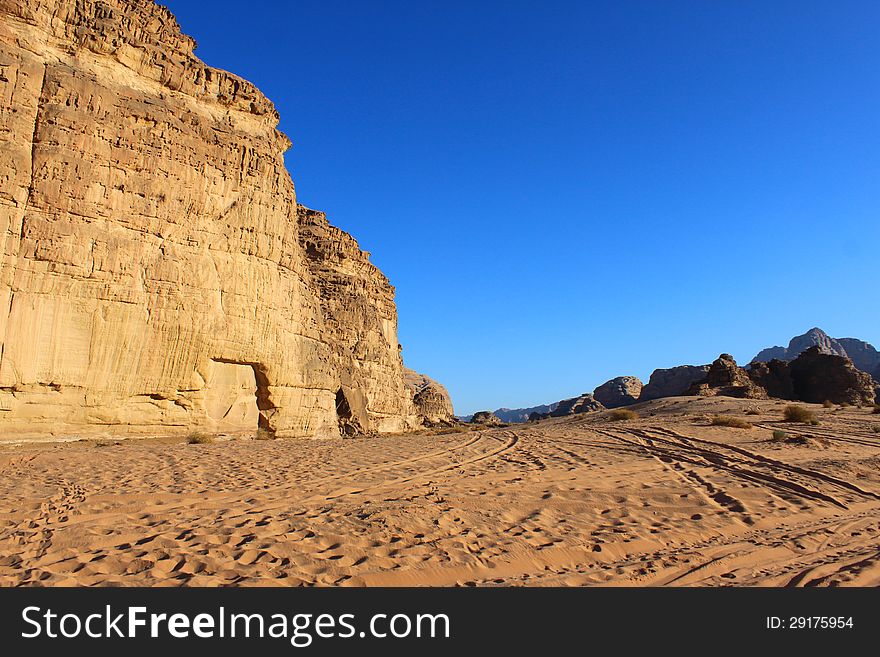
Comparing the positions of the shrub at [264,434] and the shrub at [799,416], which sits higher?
the shrub at [799,416]

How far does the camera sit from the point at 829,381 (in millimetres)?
42594

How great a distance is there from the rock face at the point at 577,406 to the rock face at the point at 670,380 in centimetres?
691

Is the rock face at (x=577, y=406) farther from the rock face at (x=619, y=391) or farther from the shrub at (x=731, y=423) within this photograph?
the shrub at (x=731, y=423)

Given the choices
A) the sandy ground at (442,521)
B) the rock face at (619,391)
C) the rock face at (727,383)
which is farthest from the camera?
the rock face at (619,391)

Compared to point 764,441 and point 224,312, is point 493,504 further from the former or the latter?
point 224,312

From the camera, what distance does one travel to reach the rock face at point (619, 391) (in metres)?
73.4

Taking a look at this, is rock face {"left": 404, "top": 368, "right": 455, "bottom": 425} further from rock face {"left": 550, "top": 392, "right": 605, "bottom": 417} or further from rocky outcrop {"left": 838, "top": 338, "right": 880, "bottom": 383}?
rocky outcrop {"left": 838, "top": 338, "right": 880, "bottom": 383}

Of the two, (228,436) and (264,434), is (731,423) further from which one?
(228,436)

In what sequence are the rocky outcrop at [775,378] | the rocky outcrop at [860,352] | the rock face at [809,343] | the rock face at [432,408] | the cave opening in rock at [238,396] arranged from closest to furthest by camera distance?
the cave opening in rock at [238,396] → the rocky outcrop at [775,378] → the rock face at [432,408] → the rocky outcrop at [860,352] → the rock face at [809,343]

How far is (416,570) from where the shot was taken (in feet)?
14.9

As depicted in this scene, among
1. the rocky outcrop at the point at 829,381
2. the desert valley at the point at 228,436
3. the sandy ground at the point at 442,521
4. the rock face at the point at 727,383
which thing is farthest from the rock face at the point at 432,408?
the sandy ground at the point at 442,521

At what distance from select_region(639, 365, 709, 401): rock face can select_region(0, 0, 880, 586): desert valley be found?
130 feet
